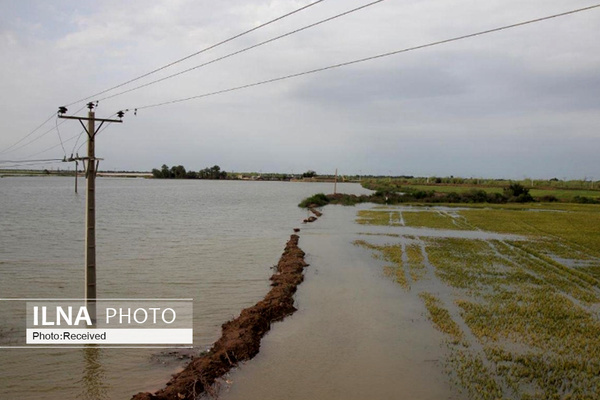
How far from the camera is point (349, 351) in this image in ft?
27.0

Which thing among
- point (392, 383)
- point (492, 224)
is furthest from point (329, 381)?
point (492, 224)

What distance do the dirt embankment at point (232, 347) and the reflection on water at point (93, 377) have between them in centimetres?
102

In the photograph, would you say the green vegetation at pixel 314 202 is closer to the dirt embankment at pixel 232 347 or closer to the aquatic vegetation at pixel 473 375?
the dirt embankment at pixel 232 347

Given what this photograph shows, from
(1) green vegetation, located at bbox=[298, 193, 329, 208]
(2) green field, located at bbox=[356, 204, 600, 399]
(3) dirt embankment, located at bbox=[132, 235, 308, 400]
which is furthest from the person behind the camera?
(1) green vegetation, located at bbox=[298, 193, 329, 208]

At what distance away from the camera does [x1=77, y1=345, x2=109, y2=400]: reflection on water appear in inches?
262

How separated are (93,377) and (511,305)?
9.82 m

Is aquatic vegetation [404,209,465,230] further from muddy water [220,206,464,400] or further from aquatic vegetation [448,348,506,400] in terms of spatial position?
aquatic vegetation [448,348,506,400]

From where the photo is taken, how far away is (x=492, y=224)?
3212cm

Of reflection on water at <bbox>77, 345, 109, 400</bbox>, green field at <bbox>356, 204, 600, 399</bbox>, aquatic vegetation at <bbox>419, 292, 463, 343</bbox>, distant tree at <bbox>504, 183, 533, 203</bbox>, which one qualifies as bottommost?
reflection on water at <bbox>77, 345, 109, 400</bbox>

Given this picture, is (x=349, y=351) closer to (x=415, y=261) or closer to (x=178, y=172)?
(x=415, y=261)

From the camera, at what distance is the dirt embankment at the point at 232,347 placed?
6.31 meters

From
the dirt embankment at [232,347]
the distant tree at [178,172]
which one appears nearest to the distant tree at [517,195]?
the dirt embankment at [232,347]

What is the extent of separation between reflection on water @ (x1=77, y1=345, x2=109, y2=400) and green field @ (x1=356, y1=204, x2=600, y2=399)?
5711 millimetres

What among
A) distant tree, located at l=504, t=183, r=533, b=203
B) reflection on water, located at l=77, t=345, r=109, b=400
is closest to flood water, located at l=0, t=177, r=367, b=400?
reflection on water, located at l=77, t=345, r=109, b=400
